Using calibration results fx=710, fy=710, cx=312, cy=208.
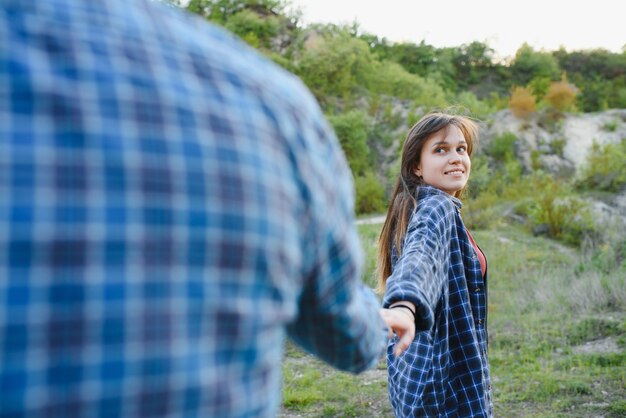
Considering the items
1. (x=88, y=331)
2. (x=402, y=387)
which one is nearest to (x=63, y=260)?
(x=88, y=331)

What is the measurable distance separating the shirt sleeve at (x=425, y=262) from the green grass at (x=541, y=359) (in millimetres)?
3213

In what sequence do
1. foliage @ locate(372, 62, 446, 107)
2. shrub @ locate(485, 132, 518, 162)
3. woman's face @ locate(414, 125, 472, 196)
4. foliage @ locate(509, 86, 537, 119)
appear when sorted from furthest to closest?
foliage @ locate(372, 62, 446, 107), foliage @ locate(509, 86, 537, 119), shrub @ locate(485, 132, 518, 162), woman's face @ locate(414, 125, 472, 196)

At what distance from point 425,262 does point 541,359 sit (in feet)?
15.6

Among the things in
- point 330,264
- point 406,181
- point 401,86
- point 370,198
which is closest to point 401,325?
point 330,264

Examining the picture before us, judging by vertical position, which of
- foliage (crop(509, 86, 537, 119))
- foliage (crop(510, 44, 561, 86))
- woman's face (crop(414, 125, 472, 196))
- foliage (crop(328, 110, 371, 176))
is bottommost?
foliage (crop(328, 110, 371, 176))

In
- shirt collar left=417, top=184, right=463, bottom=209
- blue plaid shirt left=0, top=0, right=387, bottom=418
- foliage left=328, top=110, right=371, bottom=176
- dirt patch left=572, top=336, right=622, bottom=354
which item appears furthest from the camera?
foliage left=328, top=110, right=371, bottom=176

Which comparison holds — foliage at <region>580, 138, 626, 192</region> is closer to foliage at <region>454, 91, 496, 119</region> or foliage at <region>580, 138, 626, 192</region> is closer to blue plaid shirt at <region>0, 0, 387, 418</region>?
foliage at <region>454, 91, 496, 119</region>

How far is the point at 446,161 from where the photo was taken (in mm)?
2699

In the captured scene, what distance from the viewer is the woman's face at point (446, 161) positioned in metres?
2.65

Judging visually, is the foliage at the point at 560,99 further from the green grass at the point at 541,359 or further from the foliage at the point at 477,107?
the green grass at the point at 541,359

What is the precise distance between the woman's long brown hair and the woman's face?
23 millimetres

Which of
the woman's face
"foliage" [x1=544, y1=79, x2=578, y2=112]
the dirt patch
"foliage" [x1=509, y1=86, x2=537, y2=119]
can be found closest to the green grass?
the dirt patch

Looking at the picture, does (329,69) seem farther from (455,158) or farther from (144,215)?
(144,215)

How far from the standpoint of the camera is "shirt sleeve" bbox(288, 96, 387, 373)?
35.7 inches
